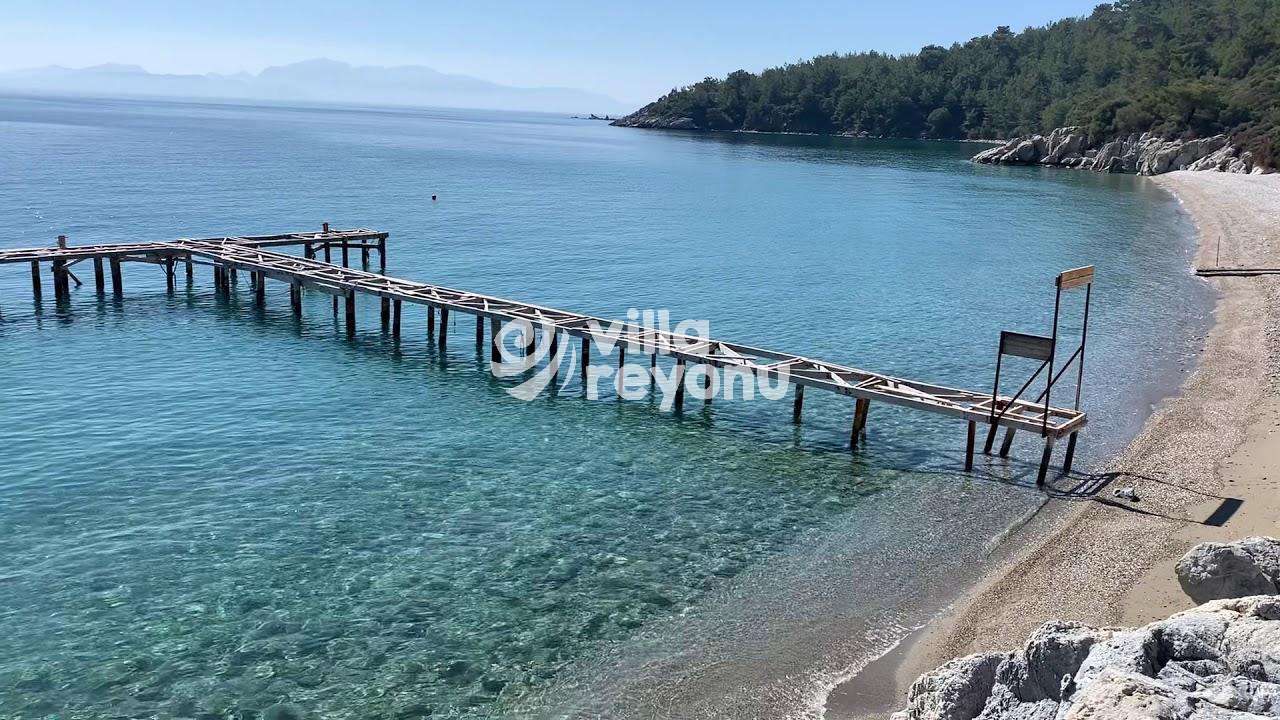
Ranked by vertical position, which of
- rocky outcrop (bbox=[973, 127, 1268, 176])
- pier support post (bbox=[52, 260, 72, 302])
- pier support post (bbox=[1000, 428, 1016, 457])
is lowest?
pier support post (bbox=[1000, 428, 1016, 457])

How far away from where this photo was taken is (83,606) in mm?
18234

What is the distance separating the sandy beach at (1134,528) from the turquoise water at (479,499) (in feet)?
2.53

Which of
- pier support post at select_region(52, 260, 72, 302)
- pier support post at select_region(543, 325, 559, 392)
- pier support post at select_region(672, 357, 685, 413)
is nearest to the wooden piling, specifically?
pier support post at select_region(543, 325, 559, 392)

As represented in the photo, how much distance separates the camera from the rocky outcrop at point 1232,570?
50.1 feet

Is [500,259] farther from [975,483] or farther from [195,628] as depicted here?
[195,628]

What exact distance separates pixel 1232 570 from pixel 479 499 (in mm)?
15517

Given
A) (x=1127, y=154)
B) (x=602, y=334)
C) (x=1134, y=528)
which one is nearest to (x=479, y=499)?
(x=602, y=334)

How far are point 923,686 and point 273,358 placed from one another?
2946 cm

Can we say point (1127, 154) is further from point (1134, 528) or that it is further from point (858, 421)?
point (1134, 528)

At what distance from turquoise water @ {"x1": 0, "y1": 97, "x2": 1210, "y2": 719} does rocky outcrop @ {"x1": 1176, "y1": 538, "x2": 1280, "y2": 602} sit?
175 inches

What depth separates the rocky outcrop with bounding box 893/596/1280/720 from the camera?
32.1 ft

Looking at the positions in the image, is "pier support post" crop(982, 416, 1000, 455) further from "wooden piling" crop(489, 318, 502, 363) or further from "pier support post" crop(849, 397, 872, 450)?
"wooden piling" crop(489, 318, 502, 363)

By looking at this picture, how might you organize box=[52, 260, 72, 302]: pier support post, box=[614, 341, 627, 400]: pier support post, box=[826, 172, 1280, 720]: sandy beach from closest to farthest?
box=[826, 172, 1280, 720]: sandy beach < box=[614, 341, 627, 400]: pier support post < box=[52, 260, 72, 302]: pier support post

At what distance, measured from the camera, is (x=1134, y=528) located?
853 inches
